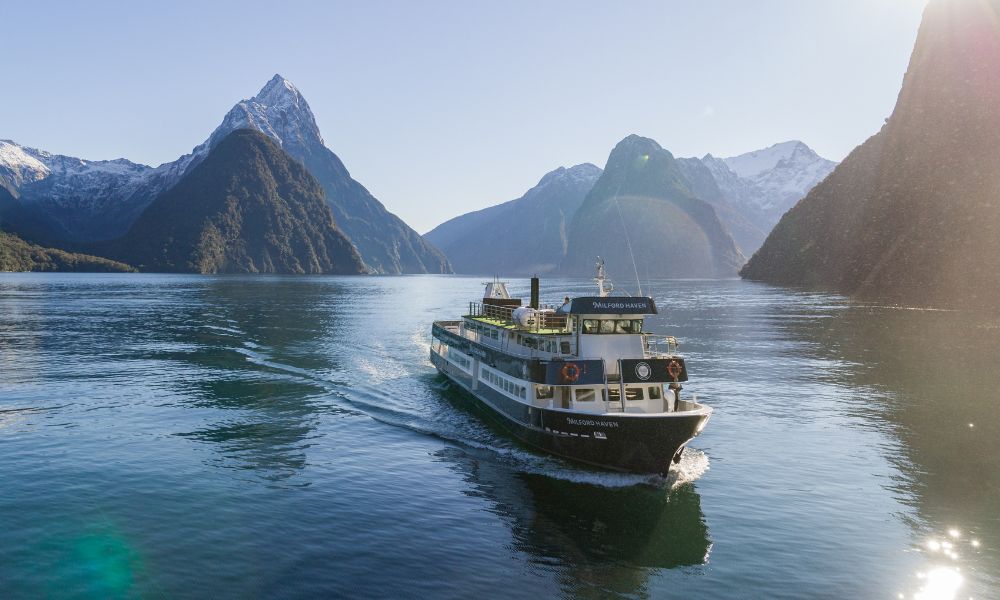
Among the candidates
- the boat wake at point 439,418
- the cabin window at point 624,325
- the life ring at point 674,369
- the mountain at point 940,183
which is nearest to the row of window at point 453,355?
the boat wake at point 439,418

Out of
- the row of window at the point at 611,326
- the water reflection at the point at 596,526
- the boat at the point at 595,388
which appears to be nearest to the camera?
the water reflection at the point at 596,526

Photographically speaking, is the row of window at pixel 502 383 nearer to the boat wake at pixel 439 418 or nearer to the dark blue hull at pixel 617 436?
the dark blue hull at pixel 617 436

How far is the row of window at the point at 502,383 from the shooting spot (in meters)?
37.2

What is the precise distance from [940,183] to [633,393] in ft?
547

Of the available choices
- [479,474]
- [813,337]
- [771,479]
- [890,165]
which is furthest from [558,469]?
[890,165]

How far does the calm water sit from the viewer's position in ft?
Answer: 71.7

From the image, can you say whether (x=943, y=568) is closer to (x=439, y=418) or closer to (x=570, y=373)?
(x=570, y=373)

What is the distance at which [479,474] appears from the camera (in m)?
32.9

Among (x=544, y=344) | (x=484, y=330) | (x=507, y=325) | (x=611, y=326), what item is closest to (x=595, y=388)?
(x=611, y=326)

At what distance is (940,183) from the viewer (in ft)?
521

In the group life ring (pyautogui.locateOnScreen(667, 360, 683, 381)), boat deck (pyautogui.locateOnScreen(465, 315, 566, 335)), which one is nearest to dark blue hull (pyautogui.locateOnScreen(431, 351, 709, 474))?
life ring (pyautogui.locateOnScreen(667, 360, 683, 381))

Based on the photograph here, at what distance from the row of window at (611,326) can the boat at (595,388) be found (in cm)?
6

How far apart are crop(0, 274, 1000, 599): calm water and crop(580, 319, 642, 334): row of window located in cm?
797

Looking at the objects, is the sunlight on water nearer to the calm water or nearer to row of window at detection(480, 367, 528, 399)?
the calm water
